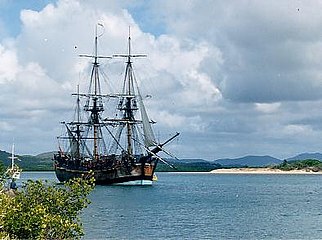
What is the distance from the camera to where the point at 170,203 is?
8475 centimetres

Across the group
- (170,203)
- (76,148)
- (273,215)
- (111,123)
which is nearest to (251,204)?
(170,203)

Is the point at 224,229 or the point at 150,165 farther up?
the point at 150,165

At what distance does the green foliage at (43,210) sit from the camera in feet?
71.8

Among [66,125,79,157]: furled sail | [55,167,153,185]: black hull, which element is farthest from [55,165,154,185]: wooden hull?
[66,125,79,157]: furled sail

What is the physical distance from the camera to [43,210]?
2194 cm

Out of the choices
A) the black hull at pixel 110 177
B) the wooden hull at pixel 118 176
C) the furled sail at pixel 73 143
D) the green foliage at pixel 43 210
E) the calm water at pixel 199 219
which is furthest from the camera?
the furled sail at pixel 73 143

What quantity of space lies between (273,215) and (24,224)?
49.5m

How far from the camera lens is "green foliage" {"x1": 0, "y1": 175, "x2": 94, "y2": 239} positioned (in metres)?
21.9

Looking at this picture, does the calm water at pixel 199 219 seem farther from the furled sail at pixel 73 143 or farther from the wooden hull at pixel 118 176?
the furled sail at pixel 73 143

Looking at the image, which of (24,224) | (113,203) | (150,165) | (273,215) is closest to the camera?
(24,224)

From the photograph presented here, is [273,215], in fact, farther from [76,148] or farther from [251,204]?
[76,148]

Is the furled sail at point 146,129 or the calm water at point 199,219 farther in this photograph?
the furled sail at point 146,129

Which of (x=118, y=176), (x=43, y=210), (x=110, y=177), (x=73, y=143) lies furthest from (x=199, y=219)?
(x=73, y=143)

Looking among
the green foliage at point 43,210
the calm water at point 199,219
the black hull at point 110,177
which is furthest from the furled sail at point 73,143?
the green foliage at point 43,210
